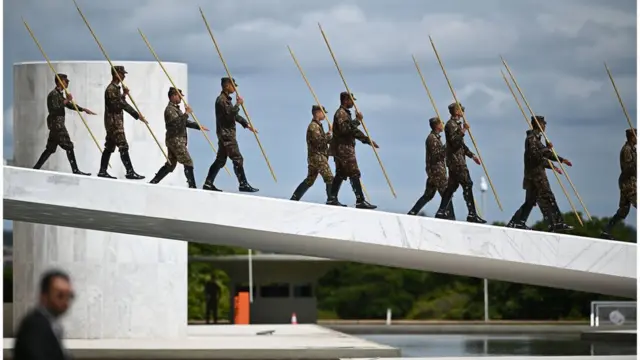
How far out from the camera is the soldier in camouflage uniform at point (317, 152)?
1955 centimetres

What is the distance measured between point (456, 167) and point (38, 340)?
1192 centimetres

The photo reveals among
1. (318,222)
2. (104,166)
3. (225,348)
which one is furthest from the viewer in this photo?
(225,348)

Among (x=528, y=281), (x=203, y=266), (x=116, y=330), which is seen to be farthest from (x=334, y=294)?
(x=528, y=281)

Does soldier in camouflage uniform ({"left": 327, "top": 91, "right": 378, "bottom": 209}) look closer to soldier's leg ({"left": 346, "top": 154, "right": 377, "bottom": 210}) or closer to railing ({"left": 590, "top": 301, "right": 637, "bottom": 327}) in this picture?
soldier's leg ({"left": 346, "top": 154, "right": 377, "bottom": 210})

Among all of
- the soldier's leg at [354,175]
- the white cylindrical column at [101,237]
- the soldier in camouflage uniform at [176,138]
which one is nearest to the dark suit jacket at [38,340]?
the soldier's leg at [354,175]

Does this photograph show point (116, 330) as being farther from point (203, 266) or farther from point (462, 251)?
point (203, 266)

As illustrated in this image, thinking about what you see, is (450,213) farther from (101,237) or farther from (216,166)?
(101,237)

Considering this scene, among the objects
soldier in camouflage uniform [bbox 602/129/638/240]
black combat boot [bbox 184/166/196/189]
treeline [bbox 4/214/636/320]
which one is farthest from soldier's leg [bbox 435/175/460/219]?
treeline [bbox 4/214/636/320]

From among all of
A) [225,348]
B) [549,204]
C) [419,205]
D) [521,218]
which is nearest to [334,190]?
[419,205]

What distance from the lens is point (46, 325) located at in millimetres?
8008

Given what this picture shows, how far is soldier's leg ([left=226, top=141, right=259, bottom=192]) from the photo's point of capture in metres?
19.6

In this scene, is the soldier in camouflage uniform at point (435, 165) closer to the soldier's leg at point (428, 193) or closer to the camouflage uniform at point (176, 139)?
the soldier's leg at point (428, 193)

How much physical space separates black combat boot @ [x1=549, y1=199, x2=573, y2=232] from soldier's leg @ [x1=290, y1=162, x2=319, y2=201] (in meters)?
3.05

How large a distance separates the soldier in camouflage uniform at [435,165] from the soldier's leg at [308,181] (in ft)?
4.69
